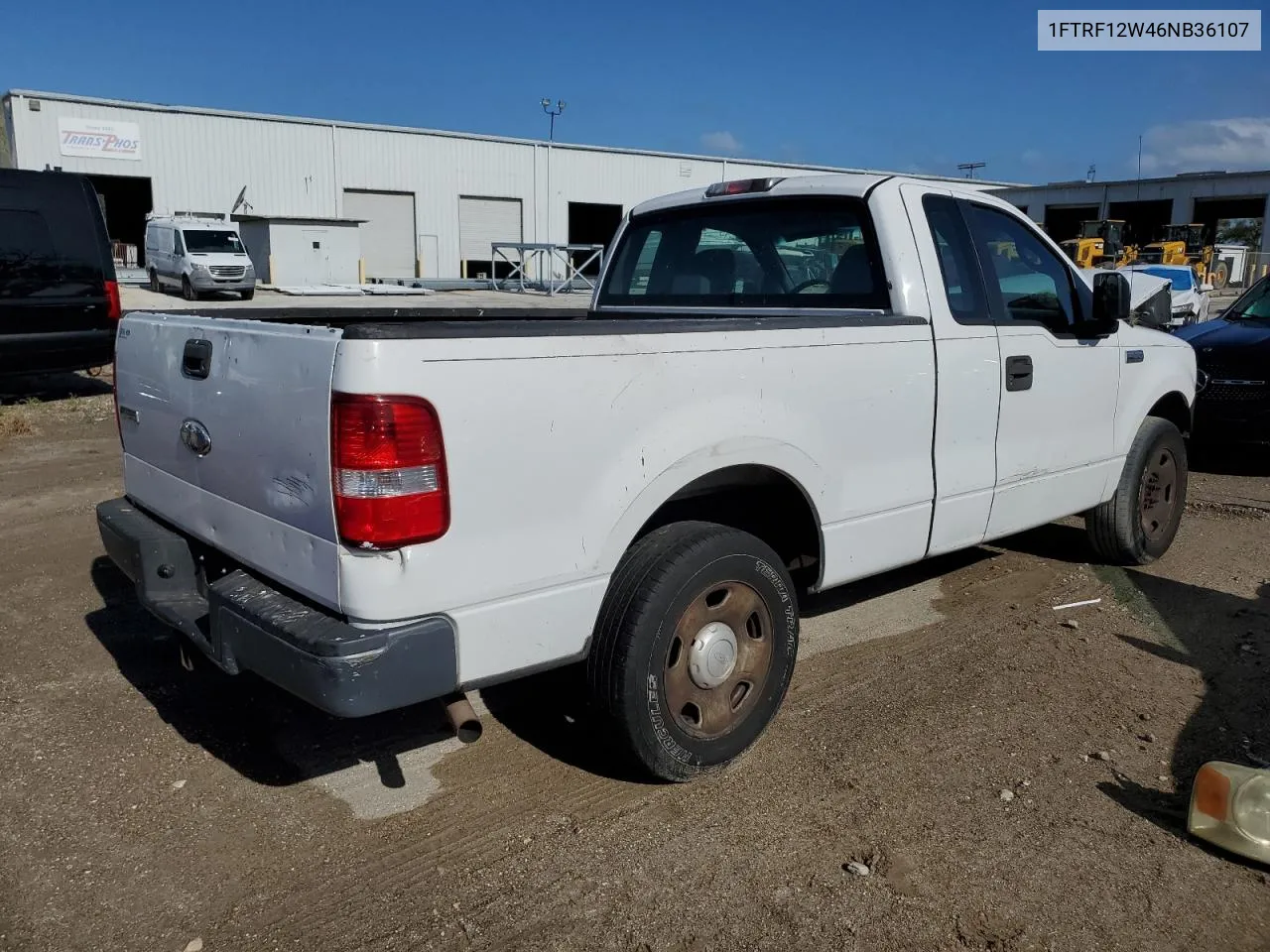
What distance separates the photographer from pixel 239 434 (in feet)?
10.0

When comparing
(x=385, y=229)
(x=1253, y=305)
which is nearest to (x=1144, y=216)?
(x=385, y=229)

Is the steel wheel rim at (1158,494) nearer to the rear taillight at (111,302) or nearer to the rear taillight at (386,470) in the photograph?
the rear taillight at (386,470)

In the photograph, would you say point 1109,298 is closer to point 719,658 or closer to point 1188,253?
point 719,658

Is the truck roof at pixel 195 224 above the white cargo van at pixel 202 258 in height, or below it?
above

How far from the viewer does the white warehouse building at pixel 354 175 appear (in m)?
35.3

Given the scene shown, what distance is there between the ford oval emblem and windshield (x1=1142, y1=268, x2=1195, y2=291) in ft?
71.9

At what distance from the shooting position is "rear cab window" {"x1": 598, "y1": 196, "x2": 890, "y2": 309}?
4.29 metres

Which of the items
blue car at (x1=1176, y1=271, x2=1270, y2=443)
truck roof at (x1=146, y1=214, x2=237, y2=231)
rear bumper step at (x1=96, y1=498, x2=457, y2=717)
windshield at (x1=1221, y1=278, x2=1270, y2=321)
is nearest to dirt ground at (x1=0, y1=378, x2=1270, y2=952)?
rear bumper step at (x1=96, y1=498, x2=457, y2=717)

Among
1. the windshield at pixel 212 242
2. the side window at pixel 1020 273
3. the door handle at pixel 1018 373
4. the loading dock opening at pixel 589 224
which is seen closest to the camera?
the door handle at pixel 1018 373

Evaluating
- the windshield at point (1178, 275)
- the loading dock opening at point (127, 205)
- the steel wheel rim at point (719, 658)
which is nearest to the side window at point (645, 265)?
the steel wheel rim at point (719, 658)

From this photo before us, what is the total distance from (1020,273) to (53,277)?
388 inches

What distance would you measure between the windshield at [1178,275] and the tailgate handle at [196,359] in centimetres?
2191

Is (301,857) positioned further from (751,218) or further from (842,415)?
(751,218)

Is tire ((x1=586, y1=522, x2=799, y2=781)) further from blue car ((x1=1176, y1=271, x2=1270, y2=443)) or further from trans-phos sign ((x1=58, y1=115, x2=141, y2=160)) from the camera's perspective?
trans-phos sign ((x1=58, y1=115, x2=141, y2=160))
